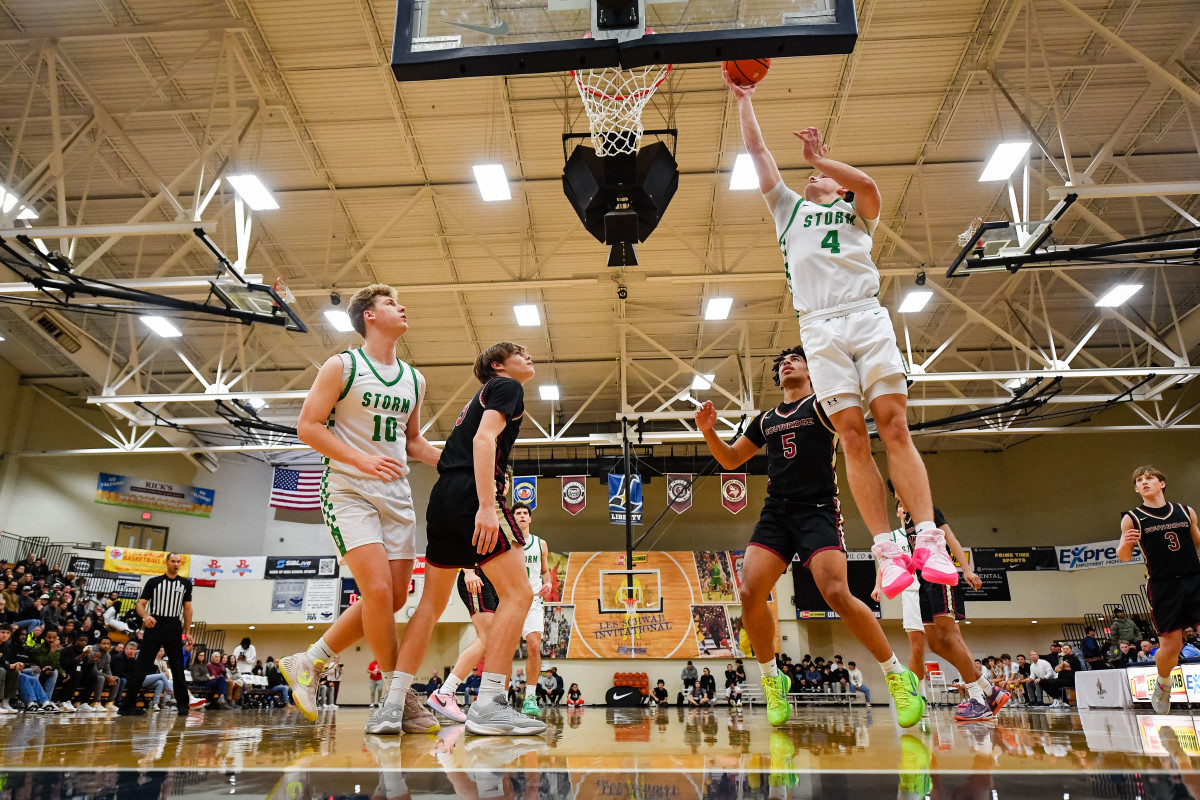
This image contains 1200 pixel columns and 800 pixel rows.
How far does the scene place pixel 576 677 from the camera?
21.4 metres

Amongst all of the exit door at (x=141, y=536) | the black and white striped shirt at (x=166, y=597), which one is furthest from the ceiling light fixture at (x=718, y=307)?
the exit door at (x=141, y=536)

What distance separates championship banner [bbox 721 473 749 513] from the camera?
64.1 feet

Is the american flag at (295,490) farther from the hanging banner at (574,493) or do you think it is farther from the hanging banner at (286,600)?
the hanging banner at (574,493)

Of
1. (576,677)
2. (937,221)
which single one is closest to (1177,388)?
(937,221)

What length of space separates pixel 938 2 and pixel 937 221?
5.18 m

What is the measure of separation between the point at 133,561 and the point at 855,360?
877 inches

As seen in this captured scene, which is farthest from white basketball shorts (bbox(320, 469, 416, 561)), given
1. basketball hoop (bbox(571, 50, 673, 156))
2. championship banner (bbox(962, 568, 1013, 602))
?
championship banner (bbox(962, 568, 1013, 602))

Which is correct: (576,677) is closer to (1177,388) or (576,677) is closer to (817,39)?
(1177,388)

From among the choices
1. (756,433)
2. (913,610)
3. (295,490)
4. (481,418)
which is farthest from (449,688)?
(295,490)

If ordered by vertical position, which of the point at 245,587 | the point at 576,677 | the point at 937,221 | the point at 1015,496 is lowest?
the point at 576,677

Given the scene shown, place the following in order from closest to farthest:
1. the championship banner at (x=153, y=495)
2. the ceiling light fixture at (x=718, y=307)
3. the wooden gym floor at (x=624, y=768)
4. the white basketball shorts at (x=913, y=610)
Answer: the wooden gym floor at (x=624, y=768), the white basketball shorts at (x=913, y=610), the ceiling light fixture at (x=718, y=307), the championship banner at (x=153, y=495)

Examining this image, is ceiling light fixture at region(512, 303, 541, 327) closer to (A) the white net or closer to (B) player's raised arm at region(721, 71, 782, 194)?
(A) the white net

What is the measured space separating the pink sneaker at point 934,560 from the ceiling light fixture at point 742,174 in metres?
9.14

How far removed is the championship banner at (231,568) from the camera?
22.4m
